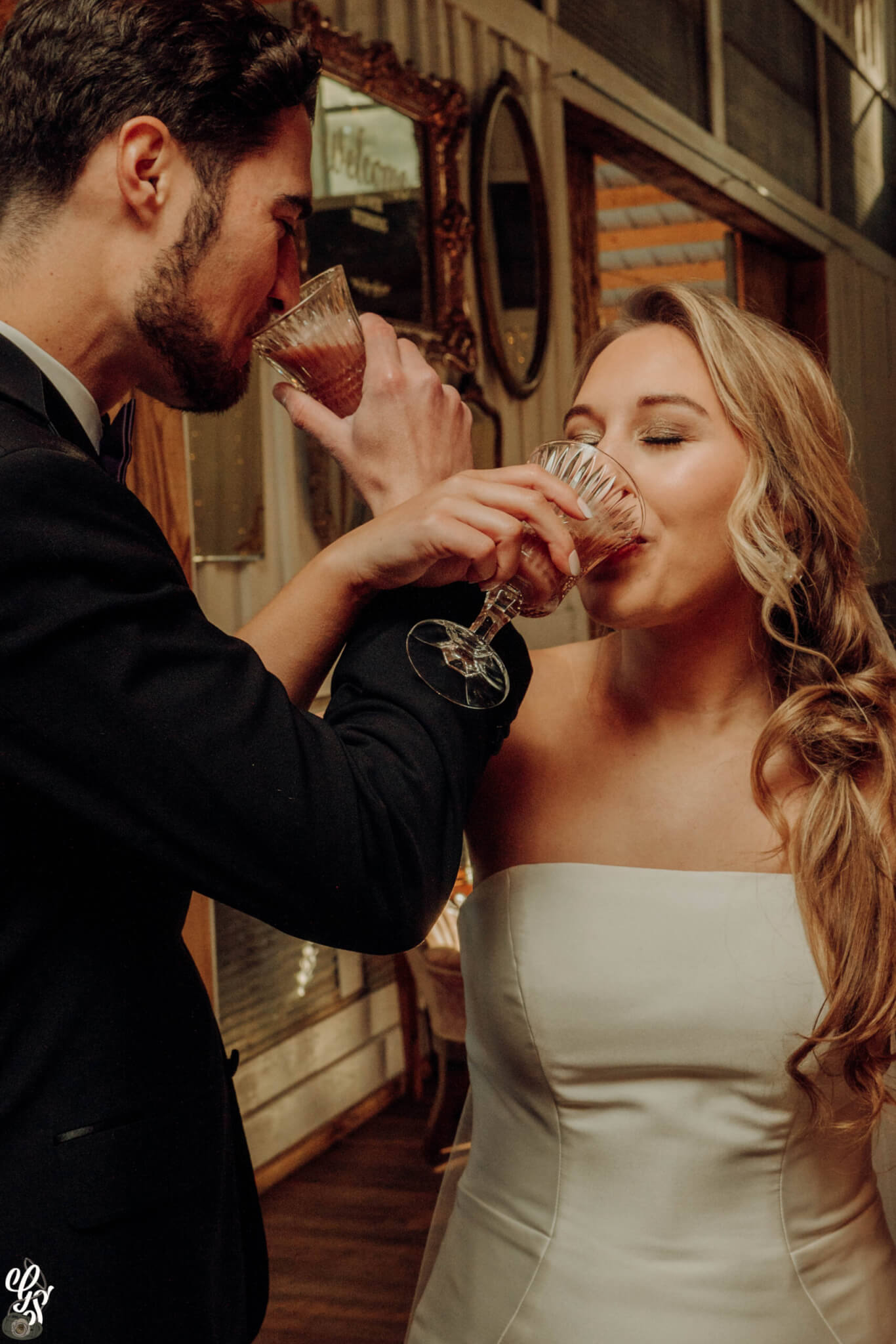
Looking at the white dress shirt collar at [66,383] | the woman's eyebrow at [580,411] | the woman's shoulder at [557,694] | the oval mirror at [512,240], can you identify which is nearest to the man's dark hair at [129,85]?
the white dress shirt collar at [66,383]

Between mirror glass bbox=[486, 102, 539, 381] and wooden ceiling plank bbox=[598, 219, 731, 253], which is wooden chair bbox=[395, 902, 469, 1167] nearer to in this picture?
mirror glass bbox=[486, 102, 539, 381]

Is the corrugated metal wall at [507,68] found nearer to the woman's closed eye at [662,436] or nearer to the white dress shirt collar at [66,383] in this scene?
the woman's closed eye at [662,436]

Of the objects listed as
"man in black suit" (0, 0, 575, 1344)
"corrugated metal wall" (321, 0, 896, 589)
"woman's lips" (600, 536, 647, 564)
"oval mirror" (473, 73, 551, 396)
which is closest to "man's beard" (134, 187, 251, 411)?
"man in black suit" (0, 0, 575, 1344)

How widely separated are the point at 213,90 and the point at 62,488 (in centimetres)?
36

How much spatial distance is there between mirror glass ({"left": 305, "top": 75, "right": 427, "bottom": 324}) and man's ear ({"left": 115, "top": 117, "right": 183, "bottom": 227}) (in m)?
2.29

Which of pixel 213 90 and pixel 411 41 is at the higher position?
pixel 411 41

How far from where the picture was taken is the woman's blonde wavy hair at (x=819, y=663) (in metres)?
1.27

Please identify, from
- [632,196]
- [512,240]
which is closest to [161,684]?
[512,240]

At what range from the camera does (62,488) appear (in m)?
0.75

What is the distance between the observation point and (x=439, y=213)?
3684 millimetres

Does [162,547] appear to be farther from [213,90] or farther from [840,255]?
[840,255]

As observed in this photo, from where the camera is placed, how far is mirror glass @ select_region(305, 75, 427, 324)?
325 cm

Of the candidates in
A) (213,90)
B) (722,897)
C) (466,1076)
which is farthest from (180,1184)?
(466,1076)

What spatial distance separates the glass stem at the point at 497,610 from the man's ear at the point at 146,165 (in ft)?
1.21
